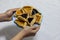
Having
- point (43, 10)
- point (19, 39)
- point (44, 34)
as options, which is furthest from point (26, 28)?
point (43, 10)

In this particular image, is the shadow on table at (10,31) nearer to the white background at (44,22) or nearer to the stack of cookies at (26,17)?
the white background at (44,22)

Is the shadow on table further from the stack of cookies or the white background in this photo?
the stack of cookies

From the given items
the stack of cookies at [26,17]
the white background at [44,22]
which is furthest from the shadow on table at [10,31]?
the stack of cookies at [26,17]

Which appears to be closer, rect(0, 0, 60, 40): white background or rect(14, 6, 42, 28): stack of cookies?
rect(14, 6, 42, 28): stack of cookies

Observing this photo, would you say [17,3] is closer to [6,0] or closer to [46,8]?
[6,0]

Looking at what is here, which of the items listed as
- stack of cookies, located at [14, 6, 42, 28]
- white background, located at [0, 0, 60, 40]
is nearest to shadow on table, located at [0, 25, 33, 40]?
white background, located at [0, 0, 60, 40]
